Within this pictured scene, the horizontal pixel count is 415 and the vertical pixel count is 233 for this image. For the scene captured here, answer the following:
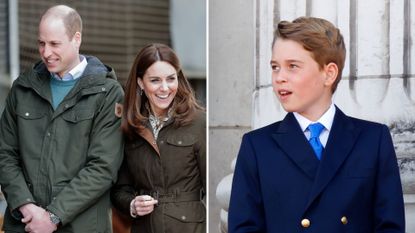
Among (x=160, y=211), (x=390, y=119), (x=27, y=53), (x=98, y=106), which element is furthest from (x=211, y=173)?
(x=27, y=53)

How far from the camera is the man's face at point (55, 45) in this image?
134 inches

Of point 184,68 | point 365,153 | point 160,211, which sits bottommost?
point 160,211

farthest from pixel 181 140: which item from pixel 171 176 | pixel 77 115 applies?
pixel 77 115

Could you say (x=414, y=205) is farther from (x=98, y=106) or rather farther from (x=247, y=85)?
(x=98, y=106)

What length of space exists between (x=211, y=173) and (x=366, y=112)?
69 centimetres

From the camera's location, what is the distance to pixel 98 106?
343 centimetres

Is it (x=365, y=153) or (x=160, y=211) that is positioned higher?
(x=365, y=153)

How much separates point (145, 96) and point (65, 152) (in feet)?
1.28

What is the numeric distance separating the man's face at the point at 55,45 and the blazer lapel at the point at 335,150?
1.23m

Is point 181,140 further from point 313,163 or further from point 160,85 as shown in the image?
point 313,163

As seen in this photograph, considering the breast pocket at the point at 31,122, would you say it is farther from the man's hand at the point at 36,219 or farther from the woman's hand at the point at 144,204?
the woman's hand at the point at 144,204

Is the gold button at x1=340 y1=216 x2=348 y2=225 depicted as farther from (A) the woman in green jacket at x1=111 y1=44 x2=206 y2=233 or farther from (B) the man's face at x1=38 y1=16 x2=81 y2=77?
(B) the man's face at x1=38 y1=16 x2=81 y2=77

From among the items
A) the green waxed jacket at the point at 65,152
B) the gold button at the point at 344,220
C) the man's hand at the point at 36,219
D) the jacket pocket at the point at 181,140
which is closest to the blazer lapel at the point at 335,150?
the gold button at the point at 344,220

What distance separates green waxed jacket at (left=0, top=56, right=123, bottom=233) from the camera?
335 centimetres
